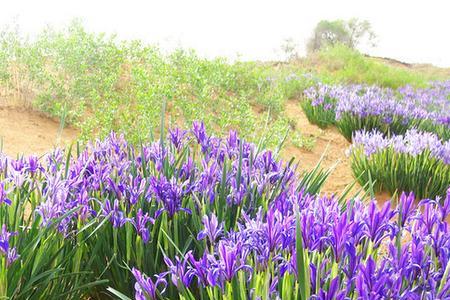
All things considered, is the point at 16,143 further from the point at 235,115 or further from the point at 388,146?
the point at 388,146

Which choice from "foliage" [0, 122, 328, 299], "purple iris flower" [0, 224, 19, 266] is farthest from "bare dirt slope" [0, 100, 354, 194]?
"purple iris flower" [0, 224, 19, 266]

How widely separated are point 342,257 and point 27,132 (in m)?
5.57

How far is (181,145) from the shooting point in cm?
266

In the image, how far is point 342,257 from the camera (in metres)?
1.42

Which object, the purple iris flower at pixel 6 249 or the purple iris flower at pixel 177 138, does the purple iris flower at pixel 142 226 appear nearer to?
the purple iris flower at pixel 6 249

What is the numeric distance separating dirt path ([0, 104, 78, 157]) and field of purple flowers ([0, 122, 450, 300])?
135 inches

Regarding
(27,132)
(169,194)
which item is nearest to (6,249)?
(169,194)

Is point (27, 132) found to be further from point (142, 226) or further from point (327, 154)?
point (142, 226)

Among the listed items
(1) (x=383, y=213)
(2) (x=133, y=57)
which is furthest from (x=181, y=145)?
(2) (x=133, y=57)

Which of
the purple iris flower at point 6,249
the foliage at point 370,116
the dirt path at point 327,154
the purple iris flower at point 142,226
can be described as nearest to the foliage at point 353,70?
the dirt path at point 327,154

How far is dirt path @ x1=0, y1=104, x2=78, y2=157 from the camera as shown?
5.64 m

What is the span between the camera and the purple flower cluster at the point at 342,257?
1.28 metres

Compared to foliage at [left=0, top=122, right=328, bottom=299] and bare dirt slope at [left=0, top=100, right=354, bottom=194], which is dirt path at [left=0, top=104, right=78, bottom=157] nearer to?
bare dirt slope at [left=0, top=100, right=354, bottom=194]

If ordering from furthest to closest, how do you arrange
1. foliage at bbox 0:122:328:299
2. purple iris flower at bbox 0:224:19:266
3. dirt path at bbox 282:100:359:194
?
dirt path at bbox 282:100:359:194, foliage at bbox 0:122:328:299, purple iris flower at bbox 0:224:19:266
